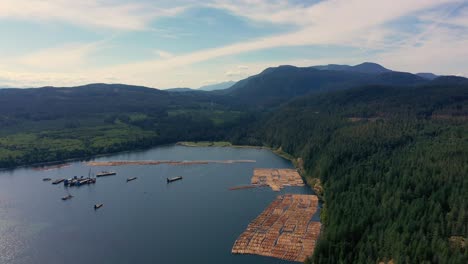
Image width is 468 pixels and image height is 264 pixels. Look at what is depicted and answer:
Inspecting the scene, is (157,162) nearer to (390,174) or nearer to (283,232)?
(283,232)

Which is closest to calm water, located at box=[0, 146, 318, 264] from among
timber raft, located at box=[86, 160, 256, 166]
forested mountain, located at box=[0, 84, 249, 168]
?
timber raft, located at box=[86, 160, 256, 166]

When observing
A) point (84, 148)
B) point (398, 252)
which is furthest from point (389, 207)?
point (84, 148)

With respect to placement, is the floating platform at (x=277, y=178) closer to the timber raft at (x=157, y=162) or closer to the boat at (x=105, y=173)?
the timber raft at (x=157, y=162)

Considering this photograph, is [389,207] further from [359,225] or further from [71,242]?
[71,242]

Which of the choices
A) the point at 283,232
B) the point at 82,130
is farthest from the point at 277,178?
the point at 82,130

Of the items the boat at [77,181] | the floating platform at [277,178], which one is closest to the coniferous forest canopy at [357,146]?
the floating platform at [277,178]
